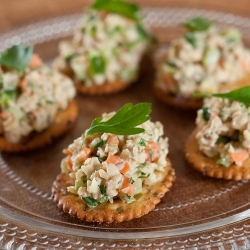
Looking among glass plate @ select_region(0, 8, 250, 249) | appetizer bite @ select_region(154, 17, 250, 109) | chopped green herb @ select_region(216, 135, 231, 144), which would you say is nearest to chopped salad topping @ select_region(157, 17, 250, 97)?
appetizer bite @ select_region(154, 17, 250, 109)

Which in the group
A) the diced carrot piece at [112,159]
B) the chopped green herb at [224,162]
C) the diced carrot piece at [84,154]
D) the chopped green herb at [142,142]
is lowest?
the chopped green herb at [224,162]

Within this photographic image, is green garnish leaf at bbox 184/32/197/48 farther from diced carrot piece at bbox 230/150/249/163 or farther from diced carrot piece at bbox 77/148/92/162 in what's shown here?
diced carrot piece at bbox 77/148/92/162

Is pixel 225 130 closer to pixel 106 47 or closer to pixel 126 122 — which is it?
pixel 126 122

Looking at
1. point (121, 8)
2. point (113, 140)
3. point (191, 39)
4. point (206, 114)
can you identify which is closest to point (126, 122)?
point (113, 140)

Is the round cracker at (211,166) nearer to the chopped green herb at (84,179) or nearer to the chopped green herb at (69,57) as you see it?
the chopped green herb at (84,179)

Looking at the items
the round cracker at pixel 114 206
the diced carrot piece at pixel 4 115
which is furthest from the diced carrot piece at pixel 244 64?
the diced carrot piece at pixel 4 115

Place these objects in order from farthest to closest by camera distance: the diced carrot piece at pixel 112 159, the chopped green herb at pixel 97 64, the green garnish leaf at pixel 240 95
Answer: the chopped green herb at pixel 97 64
the green garnish leaf at pixel 240 95
the diced carrot piece at pixel 112 159

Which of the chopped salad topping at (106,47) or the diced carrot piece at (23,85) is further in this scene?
the chopped salad topping at (106,47)
